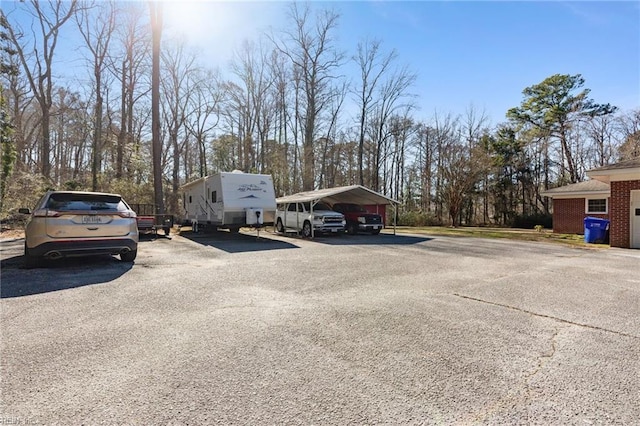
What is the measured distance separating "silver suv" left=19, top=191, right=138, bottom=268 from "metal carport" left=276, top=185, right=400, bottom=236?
937 cm

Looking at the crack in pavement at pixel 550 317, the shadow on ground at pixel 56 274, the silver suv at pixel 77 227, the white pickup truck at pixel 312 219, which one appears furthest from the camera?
the white pickup truck at pixel 312 219

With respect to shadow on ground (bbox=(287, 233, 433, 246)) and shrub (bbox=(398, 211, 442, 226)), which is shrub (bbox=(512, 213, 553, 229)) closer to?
shrub (bbox=(398, 211, 442, 226))

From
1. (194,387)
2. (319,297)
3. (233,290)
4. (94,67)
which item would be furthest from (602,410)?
(94,67)

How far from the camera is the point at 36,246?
6.20m

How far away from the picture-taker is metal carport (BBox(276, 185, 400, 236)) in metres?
16.0

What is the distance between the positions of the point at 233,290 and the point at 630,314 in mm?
5416

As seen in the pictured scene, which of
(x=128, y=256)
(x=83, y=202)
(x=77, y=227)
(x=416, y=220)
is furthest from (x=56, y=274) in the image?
(x=416, y=220)

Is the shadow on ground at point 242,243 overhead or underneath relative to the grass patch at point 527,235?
overhead

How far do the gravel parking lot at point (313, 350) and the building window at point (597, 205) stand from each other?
53.6 feet

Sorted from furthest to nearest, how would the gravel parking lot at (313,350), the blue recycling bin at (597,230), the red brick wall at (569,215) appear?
the red brick wall at (569,215), the blue recycling bin at (597,230), the gravel parking lot at (313,350)

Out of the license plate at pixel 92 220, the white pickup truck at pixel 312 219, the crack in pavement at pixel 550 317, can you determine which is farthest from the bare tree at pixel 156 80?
the crack in pavement at pixel 550 317

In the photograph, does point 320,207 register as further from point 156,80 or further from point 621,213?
point 621,213

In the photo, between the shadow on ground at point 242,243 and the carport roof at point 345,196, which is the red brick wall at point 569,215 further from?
the shadow on ground at point 242,243

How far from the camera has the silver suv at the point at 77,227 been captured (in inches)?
245
